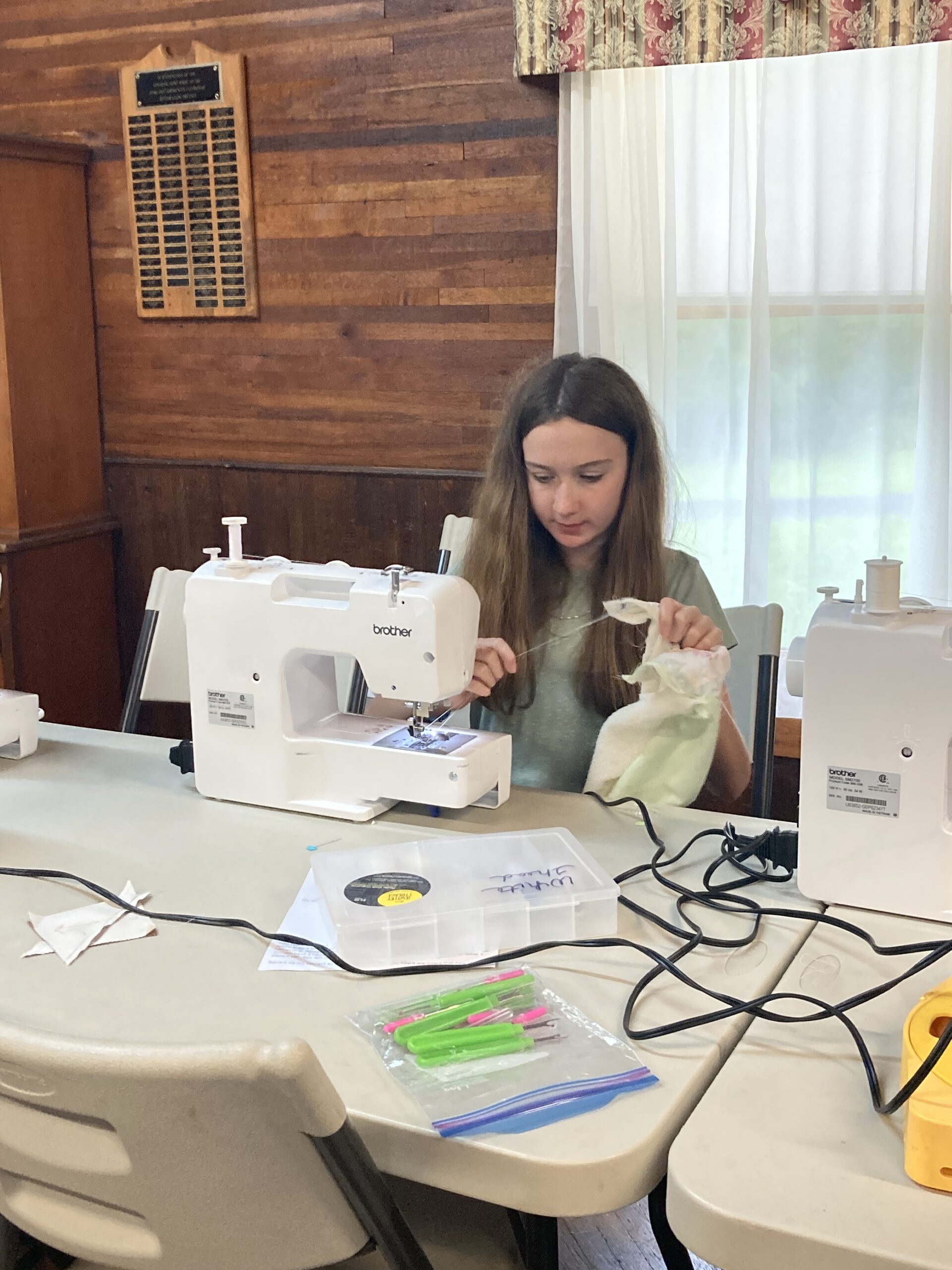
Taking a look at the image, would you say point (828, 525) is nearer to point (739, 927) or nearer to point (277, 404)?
point (277, 404)

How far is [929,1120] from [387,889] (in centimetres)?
56

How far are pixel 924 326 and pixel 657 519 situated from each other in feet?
3.73

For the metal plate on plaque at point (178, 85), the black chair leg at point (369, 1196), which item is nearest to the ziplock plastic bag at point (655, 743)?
the black chair leg at point (369, 1196)

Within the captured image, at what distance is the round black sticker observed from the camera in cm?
119

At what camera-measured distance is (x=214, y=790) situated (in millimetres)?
1585

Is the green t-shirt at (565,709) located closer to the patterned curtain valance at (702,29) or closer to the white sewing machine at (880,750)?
the white sewing machine at (880,750)

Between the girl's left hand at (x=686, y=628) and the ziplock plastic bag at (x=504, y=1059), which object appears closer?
the ziplock plastic bag at (x=504, y=1059)

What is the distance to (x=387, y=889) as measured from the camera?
1216 millimetres

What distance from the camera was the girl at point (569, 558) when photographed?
1.93 m

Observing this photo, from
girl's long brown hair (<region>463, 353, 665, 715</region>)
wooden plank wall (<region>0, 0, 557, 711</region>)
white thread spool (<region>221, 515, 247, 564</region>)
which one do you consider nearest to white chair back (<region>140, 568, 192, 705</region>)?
girl's long brown hair (<region>463, 353, 665, 715</region>)

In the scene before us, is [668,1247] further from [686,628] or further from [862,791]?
[686,628]

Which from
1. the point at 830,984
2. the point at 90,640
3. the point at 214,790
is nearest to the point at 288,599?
the point at 214,790

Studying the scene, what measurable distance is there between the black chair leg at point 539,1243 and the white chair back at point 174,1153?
0.23m

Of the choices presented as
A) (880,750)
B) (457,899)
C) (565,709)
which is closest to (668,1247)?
(457,899)
